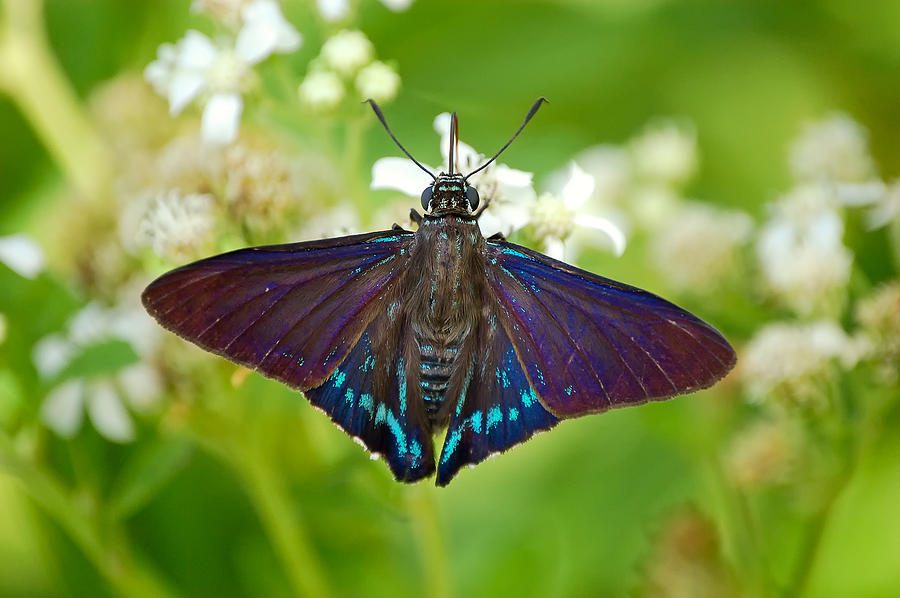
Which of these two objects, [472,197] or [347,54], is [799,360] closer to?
[472,197]

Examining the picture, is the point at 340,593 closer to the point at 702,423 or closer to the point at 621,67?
the point at 702,423

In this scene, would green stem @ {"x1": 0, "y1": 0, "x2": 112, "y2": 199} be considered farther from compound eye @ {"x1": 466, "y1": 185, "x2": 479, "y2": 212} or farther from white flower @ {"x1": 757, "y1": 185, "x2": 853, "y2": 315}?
white flower @ {"x1": 757, "y1": 185, "x2": 853, "y2": 315}

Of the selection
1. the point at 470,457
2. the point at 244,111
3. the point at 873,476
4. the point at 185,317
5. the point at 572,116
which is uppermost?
the point at 572,116

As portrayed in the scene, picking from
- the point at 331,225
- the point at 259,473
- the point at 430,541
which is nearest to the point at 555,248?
the point at 331,225

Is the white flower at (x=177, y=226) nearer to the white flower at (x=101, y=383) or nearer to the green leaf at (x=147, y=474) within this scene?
the white flower at (x=101, y=383)

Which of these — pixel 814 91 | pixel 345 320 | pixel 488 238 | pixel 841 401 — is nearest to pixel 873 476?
pixel 841 401

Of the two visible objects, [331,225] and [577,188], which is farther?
[331,225]
